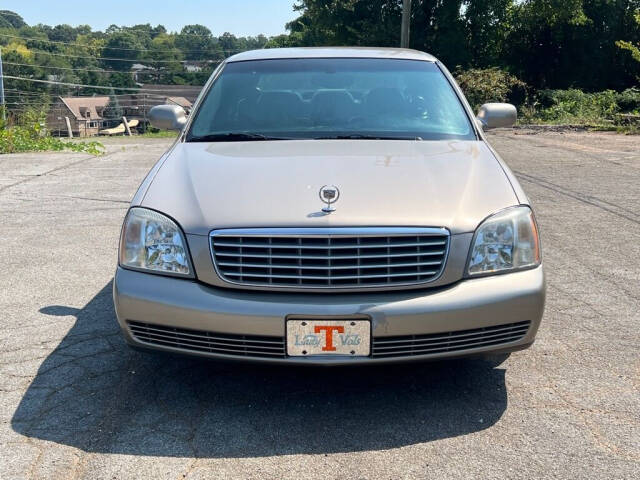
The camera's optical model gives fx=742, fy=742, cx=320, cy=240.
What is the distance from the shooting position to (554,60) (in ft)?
→ 118

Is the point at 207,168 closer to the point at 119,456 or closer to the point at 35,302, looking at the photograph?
the point at 119,456

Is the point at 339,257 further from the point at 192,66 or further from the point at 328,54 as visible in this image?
the point at 192,66

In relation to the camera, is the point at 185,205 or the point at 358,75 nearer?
the point at 185,205

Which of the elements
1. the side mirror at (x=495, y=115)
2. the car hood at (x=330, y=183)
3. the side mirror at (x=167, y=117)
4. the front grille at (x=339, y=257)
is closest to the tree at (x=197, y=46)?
the side mirror at (x=167, y=117)

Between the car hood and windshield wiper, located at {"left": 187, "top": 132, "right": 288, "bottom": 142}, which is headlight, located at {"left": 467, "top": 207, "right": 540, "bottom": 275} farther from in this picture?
windshield wiper, located at {"left": 187, "top": 132, "right": 288, "bottom": 142}

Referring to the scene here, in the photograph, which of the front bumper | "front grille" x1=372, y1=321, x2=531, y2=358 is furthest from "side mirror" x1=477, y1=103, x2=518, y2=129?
"front grille" x1=372, y1=321, x2=531, y2=358

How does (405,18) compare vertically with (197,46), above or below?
above

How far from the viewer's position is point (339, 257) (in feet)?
10.0

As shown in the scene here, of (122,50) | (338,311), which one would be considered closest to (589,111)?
(338,311)

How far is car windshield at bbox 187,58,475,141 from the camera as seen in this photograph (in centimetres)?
424

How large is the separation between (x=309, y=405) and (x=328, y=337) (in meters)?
0.49

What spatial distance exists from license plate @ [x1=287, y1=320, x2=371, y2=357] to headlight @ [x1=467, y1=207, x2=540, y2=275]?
0.55 m

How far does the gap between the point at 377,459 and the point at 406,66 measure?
9.34 feet

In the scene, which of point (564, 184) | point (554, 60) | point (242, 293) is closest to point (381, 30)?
point (554, 60)
